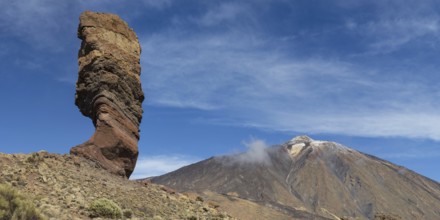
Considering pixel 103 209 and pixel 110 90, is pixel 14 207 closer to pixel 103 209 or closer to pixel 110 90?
pixel 103 209

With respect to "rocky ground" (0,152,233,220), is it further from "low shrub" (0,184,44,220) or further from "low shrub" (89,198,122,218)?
"low shrub" (0,184,44,220)

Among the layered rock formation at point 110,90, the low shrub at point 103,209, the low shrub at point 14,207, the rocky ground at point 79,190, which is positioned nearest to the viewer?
the low shrub at point 14,207

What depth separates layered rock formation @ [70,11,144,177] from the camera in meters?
27.5

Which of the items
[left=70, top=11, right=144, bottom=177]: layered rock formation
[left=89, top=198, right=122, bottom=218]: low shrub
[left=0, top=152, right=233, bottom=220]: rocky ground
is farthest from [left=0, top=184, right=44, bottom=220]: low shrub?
[left=70, top=11, right=144, bottom=177]: layered rock formation

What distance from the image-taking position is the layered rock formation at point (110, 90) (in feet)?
90.1

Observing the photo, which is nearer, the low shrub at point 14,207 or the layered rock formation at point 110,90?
the low shrub at point 14,207

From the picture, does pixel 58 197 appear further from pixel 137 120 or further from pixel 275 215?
pixel 275 215

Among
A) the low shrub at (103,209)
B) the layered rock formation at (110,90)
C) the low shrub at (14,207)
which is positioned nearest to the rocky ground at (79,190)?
the low shrub at (103,209)

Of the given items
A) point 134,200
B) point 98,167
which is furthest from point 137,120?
point 134,200

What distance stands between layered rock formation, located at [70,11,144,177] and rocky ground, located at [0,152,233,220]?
171 cm

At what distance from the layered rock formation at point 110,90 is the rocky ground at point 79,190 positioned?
1.71 m

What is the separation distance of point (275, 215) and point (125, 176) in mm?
79166

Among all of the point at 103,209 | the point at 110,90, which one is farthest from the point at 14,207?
the point at 110,90

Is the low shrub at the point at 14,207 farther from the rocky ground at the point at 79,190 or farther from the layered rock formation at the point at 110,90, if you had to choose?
the layered rock formation at the point at 110,90
